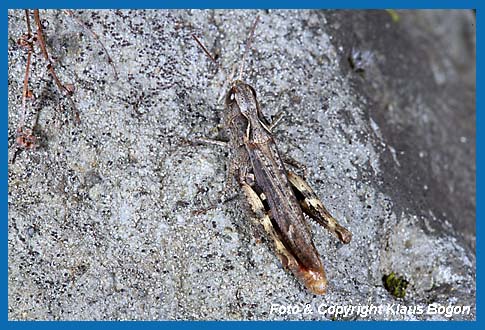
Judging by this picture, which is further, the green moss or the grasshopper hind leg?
the green moss

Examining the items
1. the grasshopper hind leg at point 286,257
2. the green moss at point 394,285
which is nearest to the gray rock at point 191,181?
the green moss at point 394,285

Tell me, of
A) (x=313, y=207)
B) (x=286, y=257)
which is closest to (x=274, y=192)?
(x=313, y=207)

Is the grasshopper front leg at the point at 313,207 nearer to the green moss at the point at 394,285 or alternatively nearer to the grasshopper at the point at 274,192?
the grasshopper at the point at 274,192

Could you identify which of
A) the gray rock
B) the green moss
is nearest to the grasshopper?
the gray rock

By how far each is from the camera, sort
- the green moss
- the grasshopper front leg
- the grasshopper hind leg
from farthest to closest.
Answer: the green moss → the grasshopper front leg → the grasshopper hind leg

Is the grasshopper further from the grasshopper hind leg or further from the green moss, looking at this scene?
the green moss

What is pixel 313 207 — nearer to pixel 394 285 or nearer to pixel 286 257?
pixel 286 257
